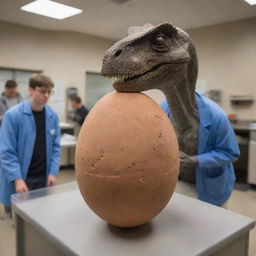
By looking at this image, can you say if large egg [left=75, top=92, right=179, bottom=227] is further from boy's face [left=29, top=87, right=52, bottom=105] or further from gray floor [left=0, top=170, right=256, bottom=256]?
boy's face [left=29, top=87, right=52, bottom=105]

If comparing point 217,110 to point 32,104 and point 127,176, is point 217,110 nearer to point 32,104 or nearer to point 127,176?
point 127,176

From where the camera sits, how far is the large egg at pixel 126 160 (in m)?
0.76

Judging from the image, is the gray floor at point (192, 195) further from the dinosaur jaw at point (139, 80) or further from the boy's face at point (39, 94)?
the boy's face at point (39, 94)

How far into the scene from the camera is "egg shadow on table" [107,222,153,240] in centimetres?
83

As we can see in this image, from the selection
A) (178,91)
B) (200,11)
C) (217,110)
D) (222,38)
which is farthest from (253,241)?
(222,38)

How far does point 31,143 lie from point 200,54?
13.3 feet

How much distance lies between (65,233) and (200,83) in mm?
4711

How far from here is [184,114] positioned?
1190mm

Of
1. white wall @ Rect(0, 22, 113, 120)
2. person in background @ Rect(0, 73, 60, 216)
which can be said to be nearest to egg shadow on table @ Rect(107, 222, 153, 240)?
person in background @ Rect(0, 73, 60, 216)

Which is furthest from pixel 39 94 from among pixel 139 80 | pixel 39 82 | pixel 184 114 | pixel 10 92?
pixel 10 92

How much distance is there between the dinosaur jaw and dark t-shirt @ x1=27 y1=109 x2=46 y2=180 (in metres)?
1.27

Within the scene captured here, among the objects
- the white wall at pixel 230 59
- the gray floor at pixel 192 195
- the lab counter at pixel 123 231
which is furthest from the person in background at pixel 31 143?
the white wall at pixel 230 59

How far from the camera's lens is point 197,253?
73 centimetres

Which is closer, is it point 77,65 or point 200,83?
point 200,83
